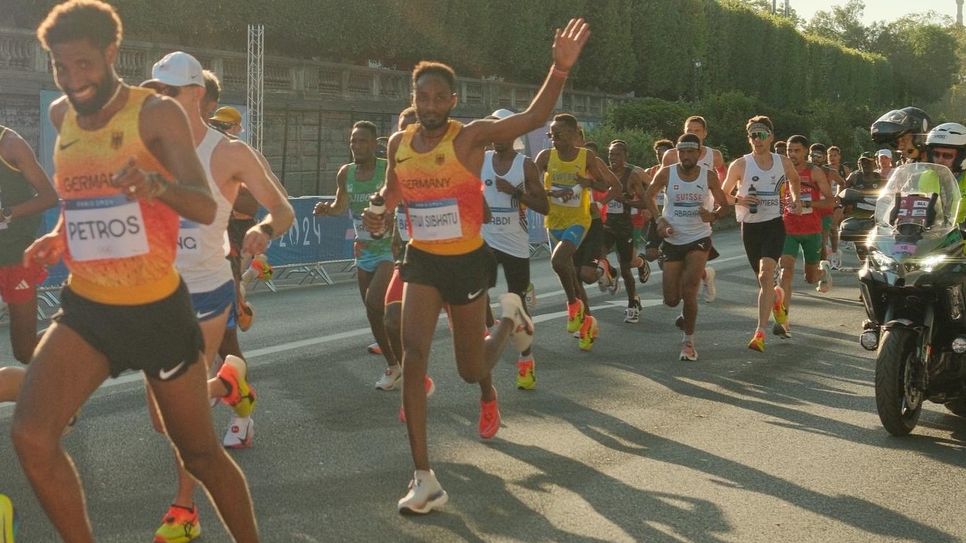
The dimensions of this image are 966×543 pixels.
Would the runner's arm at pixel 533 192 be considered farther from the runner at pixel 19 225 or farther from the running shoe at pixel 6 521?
the running shoe at pixel 6 521

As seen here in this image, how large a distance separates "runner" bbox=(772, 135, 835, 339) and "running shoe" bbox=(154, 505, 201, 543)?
765cm


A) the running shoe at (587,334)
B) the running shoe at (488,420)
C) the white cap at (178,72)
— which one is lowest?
the running shoe at (587,334)

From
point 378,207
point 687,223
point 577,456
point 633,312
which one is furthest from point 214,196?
point 633,312

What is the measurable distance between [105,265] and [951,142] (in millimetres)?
5600

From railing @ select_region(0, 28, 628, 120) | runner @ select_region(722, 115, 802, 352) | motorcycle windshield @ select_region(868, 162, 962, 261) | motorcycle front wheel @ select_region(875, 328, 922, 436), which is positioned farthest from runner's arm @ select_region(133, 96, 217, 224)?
railing @ select_region(0, 28, 628, 120)

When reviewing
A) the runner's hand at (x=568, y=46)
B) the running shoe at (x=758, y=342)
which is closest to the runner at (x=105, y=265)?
the runner's hand at (x=568, y=46)

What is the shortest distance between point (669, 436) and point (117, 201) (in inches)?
170

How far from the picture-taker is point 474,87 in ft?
142

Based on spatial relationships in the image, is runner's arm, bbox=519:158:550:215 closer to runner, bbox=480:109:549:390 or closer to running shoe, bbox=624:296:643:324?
runner, bbox=480:109:549:390

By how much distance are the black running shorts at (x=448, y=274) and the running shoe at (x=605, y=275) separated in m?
8.35

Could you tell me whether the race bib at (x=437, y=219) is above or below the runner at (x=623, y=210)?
above

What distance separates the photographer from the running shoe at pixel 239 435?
7.18 meters

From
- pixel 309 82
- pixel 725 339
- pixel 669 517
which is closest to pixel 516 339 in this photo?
pixel 669 517

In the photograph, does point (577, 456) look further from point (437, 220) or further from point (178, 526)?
point (178, 526)
